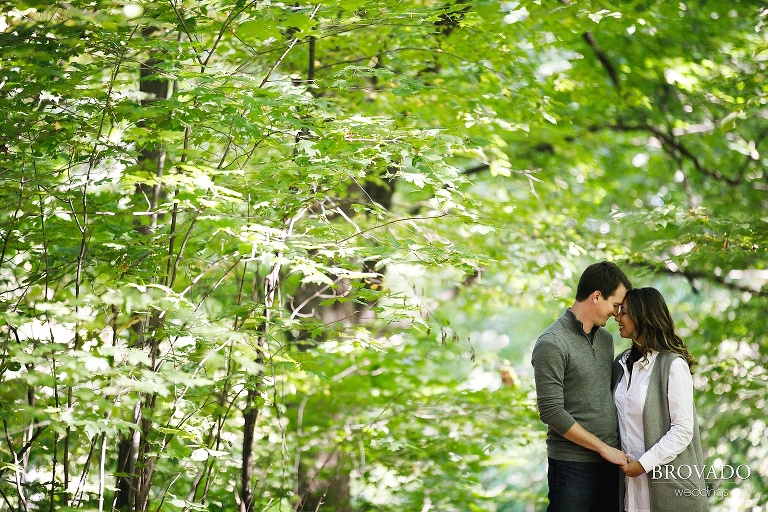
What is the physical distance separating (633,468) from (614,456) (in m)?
0.09

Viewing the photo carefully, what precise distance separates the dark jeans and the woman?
0.24ft

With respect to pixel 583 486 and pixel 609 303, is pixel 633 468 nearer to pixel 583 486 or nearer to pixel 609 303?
pixel 583 486

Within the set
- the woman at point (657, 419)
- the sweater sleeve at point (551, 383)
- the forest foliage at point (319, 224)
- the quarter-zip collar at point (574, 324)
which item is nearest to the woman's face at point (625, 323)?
the woman at point (657, 419)

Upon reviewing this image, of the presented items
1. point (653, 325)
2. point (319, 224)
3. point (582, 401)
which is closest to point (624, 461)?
point (582, 401)

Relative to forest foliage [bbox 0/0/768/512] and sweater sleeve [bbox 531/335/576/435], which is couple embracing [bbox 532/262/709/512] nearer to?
sweater sleeve [bbox 531/335/576/435]

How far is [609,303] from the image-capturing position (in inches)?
127

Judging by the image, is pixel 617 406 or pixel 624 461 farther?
pixel 617 406

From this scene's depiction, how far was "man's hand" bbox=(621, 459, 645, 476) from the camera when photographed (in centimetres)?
296

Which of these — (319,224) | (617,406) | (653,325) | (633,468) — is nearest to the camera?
(633,468)

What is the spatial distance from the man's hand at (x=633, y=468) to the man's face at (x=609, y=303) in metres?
0.63

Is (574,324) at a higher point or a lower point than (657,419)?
higher

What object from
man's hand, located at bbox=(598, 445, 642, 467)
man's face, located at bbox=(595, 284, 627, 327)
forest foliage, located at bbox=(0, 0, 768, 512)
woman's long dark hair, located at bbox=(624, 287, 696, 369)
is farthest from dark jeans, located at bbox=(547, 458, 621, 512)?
forest foliage, located at bbox=(0, 0, 768, 512)

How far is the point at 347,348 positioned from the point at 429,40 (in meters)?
2.34

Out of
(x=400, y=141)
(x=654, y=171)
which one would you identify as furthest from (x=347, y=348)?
(x=654, y=171)
